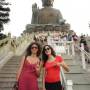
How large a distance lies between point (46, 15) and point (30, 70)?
4168cm

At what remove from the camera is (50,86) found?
7090 millimetres

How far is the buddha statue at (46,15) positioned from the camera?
47969 mm

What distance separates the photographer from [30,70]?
711 centimetres

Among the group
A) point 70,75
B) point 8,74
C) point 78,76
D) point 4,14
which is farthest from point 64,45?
point 4,14

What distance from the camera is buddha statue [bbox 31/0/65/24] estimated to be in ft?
157

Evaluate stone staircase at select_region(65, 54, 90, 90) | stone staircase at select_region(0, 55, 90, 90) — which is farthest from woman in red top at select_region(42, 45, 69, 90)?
stone staircase at select_region(65, 54, 90, 90)

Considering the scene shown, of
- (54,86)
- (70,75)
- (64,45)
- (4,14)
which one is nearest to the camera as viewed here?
(54,86)

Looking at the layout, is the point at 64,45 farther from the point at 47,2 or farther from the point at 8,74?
the point at 47,2

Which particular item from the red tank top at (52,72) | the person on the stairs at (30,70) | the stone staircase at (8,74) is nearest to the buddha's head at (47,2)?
the stone staircase at (8,74)

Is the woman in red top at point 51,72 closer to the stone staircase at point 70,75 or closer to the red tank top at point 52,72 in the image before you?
the red tank top at point 52,72

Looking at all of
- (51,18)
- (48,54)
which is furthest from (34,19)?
Result: (48,54)

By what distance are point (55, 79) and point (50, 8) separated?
42.7m

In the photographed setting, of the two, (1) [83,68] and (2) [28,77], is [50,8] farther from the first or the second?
(2) [28,77]

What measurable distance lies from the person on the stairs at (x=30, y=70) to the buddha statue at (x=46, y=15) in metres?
40.3
